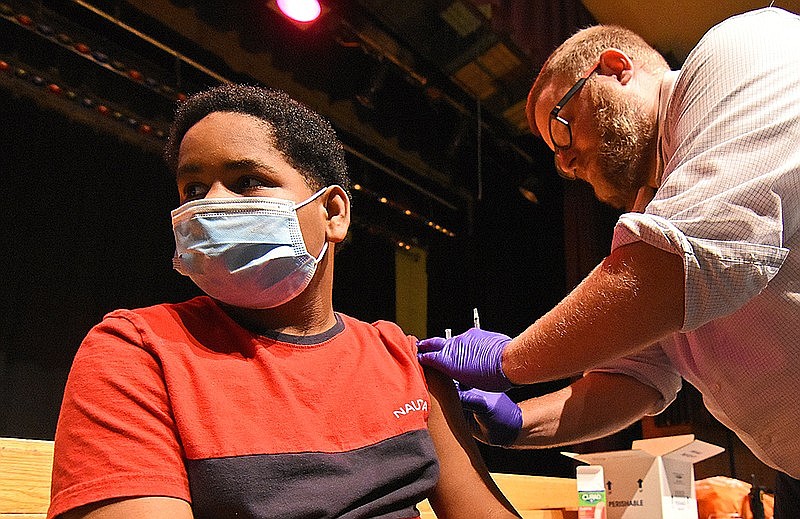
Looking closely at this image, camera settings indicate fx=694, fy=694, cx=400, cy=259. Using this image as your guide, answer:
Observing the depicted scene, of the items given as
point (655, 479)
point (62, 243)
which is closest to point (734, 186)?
point (655, 479)

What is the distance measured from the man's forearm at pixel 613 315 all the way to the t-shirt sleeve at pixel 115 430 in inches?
25.9

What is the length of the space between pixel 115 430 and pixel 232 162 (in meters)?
0.50

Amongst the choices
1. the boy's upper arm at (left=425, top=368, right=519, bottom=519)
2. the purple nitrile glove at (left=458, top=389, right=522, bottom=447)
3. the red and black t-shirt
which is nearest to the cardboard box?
the purple nitrile glove at (left=458, top=389, right=522, bottom=447)

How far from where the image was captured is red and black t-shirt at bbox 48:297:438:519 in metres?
0.92

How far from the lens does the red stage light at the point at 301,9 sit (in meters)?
3.98

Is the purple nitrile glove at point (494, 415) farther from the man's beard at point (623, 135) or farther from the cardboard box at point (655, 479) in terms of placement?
the cardboard box at point (655, 479)

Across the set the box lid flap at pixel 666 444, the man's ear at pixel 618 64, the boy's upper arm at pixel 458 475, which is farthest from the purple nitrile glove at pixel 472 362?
the box lid flap at pixel 666 444

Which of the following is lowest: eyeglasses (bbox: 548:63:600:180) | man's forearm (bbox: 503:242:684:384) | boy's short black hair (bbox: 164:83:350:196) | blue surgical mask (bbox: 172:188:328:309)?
man's forearm (bbox: 503:242:684:384)

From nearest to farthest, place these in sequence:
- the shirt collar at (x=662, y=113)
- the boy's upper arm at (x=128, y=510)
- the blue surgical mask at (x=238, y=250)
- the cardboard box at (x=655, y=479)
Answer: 1. the boy's upper arm at (x=128, y=510)
2. the blue surgical mask at (x=238, y=250)
3. the shirt collar at (x=662, y=113)
4. the cardboard box at (x=655, y=479)

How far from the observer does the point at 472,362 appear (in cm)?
138

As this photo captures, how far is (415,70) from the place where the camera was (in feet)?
15.7

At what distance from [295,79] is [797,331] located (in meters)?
4.08

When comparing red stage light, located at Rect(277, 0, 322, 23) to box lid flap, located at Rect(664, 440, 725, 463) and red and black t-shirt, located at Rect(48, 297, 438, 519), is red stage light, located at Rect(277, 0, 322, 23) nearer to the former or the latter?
box lid flap, located at Rect(664, 440, 725, 463)

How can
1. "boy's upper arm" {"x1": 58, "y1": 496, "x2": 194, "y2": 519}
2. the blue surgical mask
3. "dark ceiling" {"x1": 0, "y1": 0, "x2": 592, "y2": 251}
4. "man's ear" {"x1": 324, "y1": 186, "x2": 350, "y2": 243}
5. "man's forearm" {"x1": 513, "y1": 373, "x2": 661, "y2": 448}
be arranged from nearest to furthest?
"boy's upper arm" {"x1": 58, "y1": 496, "x2": 194, "y2": 519} → the blue surgical mask → "man's ear" {"x1": 324, "y1": 186, "x2": 350, "y2": 243} → "man's forearm" {"x1": 513, "y1": 373, "x2": 661, "y2": 448} → "dark ceiling" {"x1": 0, "y1": 0, "x2": 592, "y2": 251}
